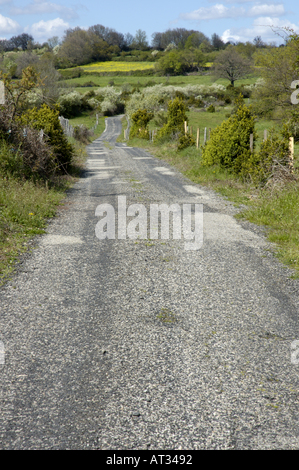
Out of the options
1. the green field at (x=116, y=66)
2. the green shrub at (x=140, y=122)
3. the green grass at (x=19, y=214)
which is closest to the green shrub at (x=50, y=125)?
the green grass at (x=19, y=214)

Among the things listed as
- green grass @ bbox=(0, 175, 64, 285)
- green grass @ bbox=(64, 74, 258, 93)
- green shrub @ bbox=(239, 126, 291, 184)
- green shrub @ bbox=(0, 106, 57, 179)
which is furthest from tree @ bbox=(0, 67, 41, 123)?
green grass @ bbox=(64, 74, 258, 93)

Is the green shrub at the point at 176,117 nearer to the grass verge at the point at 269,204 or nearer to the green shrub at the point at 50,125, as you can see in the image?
the grass verge at the point at 269,204

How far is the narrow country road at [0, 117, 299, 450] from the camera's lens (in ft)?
8.38

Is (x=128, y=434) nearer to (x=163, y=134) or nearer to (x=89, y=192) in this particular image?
(x=89, y=192)

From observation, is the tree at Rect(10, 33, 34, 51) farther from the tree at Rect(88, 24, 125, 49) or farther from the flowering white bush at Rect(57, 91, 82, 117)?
the flowering white bush at Rect(57, 91, 82, 117)

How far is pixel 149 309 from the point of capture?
13.8ft

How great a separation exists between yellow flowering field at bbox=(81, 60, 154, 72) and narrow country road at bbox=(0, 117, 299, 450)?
110 m

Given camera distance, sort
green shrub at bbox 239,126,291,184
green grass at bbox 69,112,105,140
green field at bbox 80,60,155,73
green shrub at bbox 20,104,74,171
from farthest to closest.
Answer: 1. green field at bbox 80,60,155,73
2. green grass at bbox 69,112,105,140
3. green shrub at bbox 20,104,74,171
4. green shrub at bbox 239,126,291,184

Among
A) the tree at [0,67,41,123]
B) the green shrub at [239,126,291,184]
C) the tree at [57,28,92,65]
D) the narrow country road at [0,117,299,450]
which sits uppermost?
the tree at [57,28,92,65]

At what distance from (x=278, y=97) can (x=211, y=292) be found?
3040cm

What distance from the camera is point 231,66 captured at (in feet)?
235

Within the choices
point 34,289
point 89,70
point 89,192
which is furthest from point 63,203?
point 89,70

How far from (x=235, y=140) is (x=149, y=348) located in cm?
1087

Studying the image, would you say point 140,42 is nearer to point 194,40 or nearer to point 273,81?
point 194,40
